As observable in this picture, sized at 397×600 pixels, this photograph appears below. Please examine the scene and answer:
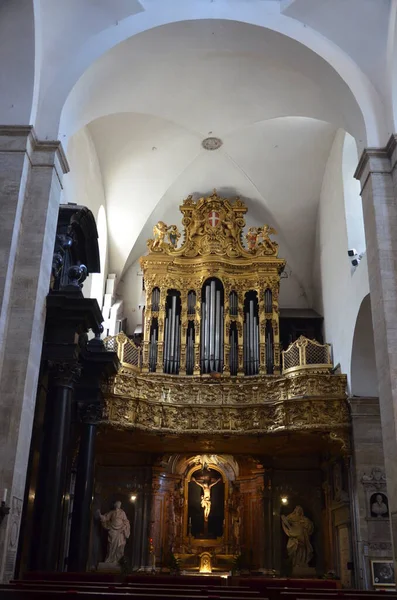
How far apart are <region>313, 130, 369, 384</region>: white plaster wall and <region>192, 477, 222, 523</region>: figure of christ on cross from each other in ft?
19.7

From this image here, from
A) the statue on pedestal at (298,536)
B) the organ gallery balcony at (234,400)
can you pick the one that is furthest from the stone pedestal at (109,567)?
the statue on pedestal at (298,536)

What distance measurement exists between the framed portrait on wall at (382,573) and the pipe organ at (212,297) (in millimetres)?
5551

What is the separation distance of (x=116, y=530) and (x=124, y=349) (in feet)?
18.4

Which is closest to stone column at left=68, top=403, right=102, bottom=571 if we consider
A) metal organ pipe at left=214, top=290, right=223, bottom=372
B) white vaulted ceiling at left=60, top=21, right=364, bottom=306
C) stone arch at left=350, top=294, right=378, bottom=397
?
metal organ pipe at left=214, top=290, right=223, bottom=372

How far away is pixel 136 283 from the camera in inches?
865

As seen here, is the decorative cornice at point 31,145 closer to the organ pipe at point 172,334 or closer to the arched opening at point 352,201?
the organ pipe at point 172,334

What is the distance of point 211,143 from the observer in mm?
19266

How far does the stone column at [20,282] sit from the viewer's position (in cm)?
891

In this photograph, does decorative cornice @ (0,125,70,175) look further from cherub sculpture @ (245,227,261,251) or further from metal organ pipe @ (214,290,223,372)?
cherub sculpture @ (245,227,261,251)

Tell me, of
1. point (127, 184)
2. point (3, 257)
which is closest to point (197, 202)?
point (127, 184)

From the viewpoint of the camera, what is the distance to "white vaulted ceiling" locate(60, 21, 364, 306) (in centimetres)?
1234

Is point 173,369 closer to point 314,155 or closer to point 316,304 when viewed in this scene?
point 316,304

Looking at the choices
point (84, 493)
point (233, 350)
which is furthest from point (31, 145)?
point (233, 350)

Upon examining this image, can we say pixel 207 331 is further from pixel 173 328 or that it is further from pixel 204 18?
pixel 204 18
